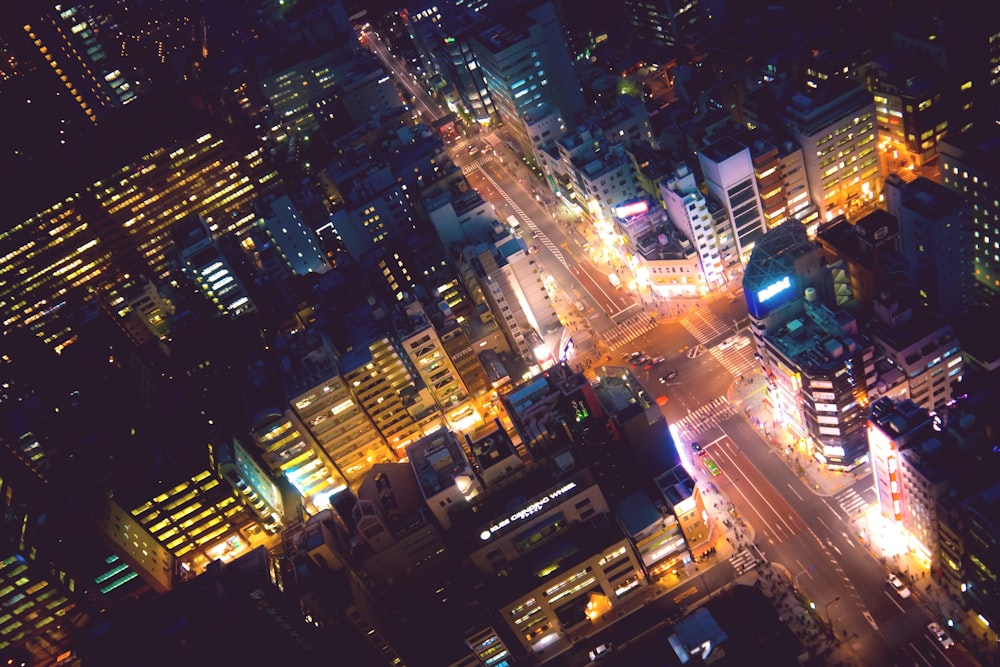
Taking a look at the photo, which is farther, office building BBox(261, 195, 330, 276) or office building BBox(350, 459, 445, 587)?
office building BBox(261, 195, 330, 276)

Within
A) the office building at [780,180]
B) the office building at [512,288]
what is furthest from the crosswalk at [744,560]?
the office building at [780,180]

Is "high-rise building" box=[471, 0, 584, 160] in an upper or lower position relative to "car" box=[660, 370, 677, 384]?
upper

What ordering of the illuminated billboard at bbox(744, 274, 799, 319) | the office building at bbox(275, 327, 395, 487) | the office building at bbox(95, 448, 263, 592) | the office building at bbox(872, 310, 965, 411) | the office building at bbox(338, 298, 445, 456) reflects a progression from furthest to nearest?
1. the office building at bbox(338, 298, 445, 456)
2. the office building at bbox(275, 327, 395, 487)
3. the office building at bbox(95, 448, 263, 592)
4. the illuminated billboard at bbox(744, 274, 799, 319)
5. the office building at bbox(872, 310, 965, 411)

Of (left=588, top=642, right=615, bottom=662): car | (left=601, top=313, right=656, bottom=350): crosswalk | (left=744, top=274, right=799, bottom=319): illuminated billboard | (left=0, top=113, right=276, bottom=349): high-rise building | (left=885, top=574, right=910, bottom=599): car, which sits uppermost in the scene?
(left=0, top=113, right=276, bottom=349): high-rise building

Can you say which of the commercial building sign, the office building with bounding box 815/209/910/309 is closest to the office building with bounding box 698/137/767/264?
the office building with bounding box 815/209/910/309

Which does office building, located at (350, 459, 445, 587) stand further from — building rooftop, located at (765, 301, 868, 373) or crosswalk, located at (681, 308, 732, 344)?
crosswalk, located at (681, 308, 732, 344)

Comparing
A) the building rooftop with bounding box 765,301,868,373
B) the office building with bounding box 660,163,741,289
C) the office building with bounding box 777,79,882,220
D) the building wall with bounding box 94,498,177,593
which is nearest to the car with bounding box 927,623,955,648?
the building rooftop with bounding box 765,301,868,373

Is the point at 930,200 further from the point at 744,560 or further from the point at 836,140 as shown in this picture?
the point at 744,560

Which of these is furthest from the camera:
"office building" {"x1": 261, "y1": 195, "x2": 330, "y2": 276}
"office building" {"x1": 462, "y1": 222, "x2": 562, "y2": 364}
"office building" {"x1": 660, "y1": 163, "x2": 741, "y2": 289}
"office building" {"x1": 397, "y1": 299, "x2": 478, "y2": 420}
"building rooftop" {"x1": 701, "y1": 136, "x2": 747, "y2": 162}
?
"office building" {"x1": 261, "y1": 195, "x2": 330, "y2": 276}
